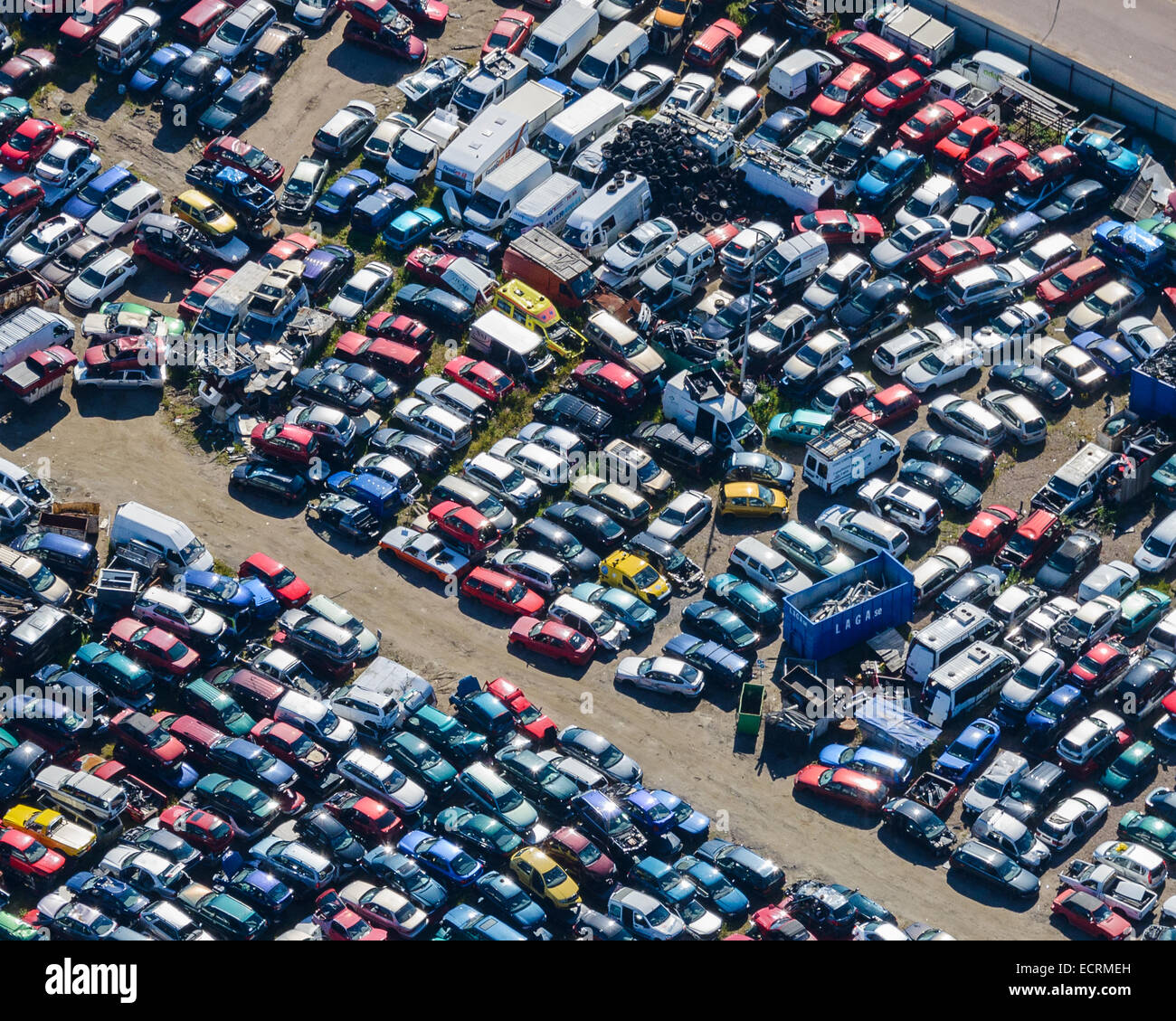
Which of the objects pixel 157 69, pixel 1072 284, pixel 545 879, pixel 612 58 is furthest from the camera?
pixel 612 58

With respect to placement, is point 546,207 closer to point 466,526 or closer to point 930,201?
point 930,201

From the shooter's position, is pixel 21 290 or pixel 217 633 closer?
pixel 217 633

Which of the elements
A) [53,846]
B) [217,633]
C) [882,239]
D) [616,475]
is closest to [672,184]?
[882,239]

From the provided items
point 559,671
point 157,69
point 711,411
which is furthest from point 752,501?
point 157,69

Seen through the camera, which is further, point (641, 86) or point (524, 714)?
point (641, 86)

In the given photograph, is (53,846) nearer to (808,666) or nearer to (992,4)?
(808,666)

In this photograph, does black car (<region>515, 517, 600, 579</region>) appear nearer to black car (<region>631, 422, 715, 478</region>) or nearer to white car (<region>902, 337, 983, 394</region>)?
black car (<region>631, 422, 715, 478</region>)
